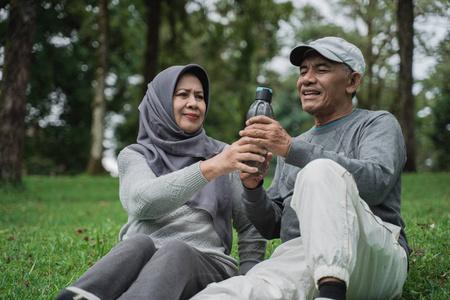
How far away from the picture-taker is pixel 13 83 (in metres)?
10.8

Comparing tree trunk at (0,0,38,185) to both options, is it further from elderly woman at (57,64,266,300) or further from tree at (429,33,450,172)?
tree at (429,33,450,172)

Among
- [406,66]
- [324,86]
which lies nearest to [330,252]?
[324,86]

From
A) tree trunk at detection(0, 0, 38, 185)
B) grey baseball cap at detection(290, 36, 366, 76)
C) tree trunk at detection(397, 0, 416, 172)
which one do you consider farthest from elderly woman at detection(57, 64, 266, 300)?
tree trunk at detection(397, 0, 416, 172)

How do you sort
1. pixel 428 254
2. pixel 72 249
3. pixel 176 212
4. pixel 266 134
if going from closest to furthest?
pixel 266 134, pixel 176 212, pixel 428 254, pixel 72 249

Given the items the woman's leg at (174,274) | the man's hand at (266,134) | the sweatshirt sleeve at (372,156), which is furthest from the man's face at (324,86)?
the woman's leg at (174,274)

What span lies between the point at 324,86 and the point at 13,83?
30.6 feet

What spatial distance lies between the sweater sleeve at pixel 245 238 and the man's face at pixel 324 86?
2.37 ft

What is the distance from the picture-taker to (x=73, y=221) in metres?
7.96

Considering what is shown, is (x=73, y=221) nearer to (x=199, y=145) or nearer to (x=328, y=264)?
(x=199, y=145)

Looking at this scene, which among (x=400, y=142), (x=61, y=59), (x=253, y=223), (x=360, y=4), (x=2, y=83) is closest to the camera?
(x=400, y=142)

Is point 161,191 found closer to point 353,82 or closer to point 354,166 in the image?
point 354,166

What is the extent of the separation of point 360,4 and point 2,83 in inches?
649

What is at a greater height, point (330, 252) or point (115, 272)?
point (330, 252)

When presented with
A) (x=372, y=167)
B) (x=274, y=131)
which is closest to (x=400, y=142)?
(x=372, y=167)
